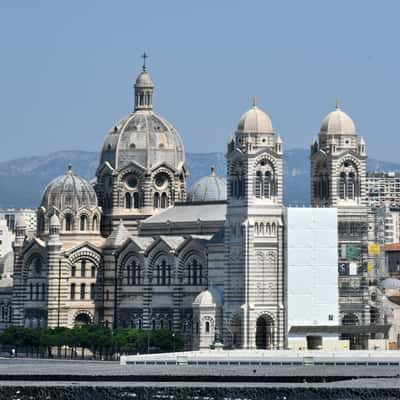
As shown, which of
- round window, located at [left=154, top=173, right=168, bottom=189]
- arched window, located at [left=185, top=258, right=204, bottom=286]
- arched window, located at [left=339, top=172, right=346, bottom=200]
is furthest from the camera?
round window, located at [left=154, top=173, right=168, bottom=189]

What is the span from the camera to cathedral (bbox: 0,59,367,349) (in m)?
149

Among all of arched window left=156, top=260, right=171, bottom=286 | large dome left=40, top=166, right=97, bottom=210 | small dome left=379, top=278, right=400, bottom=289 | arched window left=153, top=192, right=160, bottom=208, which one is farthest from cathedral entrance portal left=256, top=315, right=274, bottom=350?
small dome left=379, top=278, right=400, bottom=289

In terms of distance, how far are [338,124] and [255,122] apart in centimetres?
668

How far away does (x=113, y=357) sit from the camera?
154m

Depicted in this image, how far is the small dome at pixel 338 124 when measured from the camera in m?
153

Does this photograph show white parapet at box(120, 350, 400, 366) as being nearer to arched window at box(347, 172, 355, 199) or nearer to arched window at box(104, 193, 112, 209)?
arched window at box(347, 172, 355, 199)

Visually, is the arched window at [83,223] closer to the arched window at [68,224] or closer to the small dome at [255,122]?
the arched window at [68,224]

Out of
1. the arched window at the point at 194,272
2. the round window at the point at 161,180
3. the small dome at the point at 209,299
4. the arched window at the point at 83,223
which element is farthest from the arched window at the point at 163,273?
the round window at the point at 161,180

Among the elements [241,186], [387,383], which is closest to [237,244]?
[241,186]

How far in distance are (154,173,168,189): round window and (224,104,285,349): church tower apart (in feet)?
63.5

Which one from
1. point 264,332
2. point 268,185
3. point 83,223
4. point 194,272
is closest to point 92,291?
point 83,223

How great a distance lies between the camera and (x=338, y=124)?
6029 inches

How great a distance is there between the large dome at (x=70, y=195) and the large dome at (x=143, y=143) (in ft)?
11.2

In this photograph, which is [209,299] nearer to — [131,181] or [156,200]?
[156,200]
